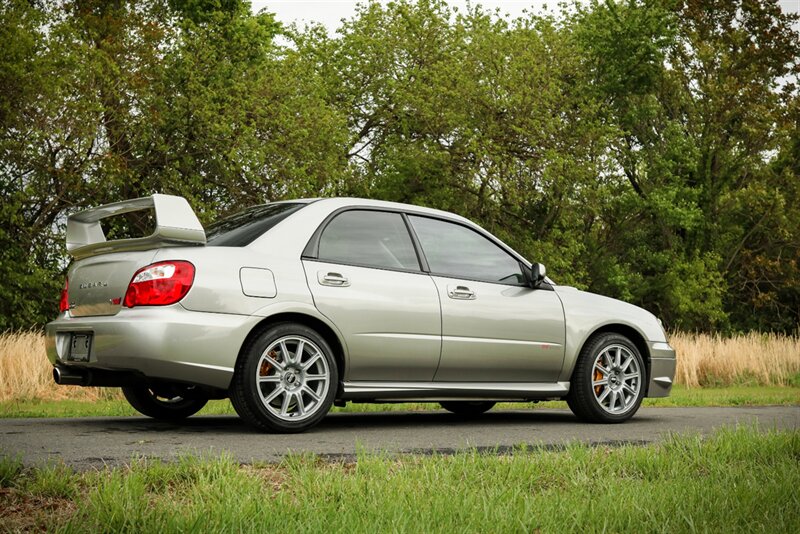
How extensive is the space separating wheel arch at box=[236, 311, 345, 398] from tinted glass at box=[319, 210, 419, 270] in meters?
0.49

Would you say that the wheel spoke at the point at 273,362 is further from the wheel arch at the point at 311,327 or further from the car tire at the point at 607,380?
the car tire at the point at 607,380

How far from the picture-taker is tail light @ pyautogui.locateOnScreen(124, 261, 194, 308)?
6.53 meters

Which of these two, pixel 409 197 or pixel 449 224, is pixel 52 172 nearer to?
pixel 409 197

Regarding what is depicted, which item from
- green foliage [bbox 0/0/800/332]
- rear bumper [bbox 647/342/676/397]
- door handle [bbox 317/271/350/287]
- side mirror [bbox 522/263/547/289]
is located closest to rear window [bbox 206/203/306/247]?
door handle [bbox 317/271/350/287]

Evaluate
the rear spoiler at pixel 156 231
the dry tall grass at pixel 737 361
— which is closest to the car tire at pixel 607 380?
the rear spoiler at pixel 156 231

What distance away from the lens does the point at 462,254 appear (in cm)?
820

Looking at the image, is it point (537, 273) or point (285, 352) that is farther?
point (537, 273)

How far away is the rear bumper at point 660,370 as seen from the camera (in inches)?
351

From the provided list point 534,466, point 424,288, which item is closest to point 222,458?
point 534,466

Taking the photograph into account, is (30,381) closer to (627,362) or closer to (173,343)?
(173,343)

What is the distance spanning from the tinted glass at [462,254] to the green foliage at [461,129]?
17.9 meters

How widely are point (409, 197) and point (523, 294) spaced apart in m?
26.3

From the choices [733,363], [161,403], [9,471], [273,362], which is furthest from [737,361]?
[9,471]

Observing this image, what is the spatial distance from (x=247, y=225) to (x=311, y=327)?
0.95m
